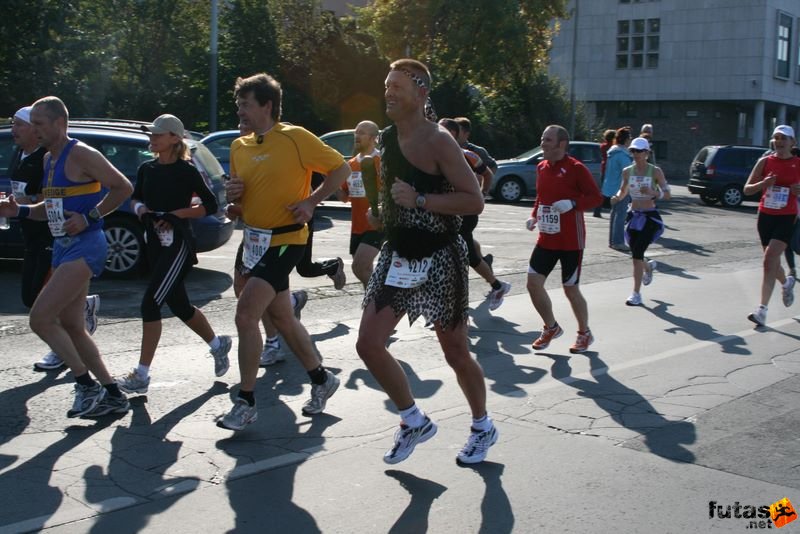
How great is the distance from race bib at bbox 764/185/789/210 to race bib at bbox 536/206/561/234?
2689 mm

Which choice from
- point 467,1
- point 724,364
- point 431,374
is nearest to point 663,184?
point 724,364

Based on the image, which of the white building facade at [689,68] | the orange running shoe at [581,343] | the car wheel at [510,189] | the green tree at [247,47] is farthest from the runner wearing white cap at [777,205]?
the white building facade at [689,68]

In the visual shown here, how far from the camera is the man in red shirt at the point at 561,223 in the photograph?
7688 millimetres

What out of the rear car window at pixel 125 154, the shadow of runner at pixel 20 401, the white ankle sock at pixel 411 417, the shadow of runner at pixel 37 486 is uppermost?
the rear car window at pixel 125 154

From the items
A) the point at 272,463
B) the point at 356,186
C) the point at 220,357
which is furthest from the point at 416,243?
the point at 356,186

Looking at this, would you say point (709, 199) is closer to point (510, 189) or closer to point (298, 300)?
point (510, 189)

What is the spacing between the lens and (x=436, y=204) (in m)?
4.54

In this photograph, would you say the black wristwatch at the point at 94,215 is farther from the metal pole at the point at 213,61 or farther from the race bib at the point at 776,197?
the metal pole at the point at 213,61

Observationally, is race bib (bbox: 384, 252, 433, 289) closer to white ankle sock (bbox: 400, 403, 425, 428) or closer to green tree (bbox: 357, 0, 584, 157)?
white ankle sock (bbox: 400, 403, 425, 428)

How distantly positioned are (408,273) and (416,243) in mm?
148

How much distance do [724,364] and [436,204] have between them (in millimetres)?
3913

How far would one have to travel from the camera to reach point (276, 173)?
5594 mm

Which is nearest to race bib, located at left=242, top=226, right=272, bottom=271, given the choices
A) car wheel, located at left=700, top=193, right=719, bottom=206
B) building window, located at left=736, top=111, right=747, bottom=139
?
car wheel, located at left=700, top=193, right=719, bottom=206

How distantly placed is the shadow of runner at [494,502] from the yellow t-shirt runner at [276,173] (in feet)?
5.51
